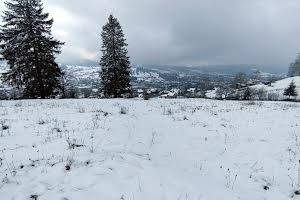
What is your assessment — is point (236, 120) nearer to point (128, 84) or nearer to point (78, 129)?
point (78, 129)

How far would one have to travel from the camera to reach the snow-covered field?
4805mm

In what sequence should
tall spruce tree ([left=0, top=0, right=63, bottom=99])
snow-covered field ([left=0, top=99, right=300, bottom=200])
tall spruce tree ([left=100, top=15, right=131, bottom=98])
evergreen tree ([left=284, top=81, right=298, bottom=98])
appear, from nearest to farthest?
1. snow-covered field ([left=0, top=99, right=300, bottom=200])
2. tall spruce tree ([left=0, top=0, right=63, bottom=99])
3. tall spruce tree ([left=100, top=15, right=131, bottom=98])
4. evergreen tree ([left=284, top=81, right=298, bottom=98])

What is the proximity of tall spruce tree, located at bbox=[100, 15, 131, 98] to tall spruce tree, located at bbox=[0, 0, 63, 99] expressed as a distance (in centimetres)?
994

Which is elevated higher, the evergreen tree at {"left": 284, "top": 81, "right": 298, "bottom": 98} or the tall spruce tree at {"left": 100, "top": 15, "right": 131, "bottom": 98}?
the tall spruce tree at {"left": 100, "top": 15, "right": 131, "bottom": 98}

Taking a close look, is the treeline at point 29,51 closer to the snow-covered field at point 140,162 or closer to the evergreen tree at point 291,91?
the snow-covered field at point 140,162

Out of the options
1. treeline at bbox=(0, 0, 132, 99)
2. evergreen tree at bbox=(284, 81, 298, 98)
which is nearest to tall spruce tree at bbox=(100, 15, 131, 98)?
treeline at bbox=(0, 0, 132, 99)

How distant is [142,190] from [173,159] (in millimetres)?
2408

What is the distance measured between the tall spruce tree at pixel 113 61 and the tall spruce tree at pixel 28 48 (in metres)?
9.94

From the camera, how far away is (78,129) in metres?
8.79

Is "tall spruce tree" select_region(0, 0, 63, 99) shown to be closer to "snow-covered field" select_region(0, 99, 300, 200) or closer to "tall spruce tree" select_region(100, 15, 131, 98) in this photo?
"tall spruce tree" select_region(100, 15, 131, 98)

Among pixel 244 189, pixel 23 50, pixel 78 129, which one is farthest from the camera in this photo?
pixel 23 50

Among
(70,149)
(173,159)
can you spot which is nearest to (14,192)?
(70,149)

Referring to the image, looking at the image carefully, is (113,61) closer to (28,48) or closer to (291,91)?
(28,48)

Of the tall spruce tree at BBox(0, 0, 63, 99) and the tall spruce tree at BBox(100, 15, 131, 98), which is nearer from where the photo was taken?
the tall spruce tree at BBox(0, 0, 63, 99)
